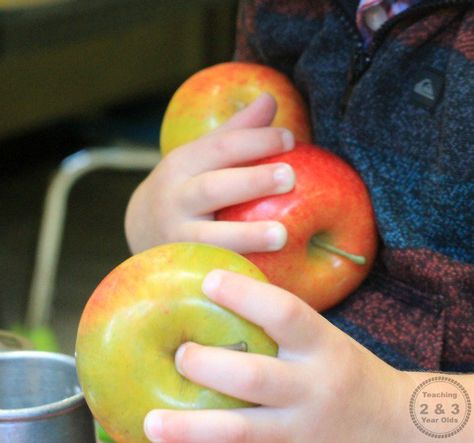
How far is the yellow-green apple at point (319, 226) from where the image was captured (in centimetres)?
80

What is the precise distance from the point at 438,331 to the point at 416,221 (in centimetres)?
10

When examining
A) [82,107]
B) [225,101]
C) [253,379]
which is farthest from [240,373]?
[82,107]

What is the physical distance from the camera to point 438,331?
0.82m

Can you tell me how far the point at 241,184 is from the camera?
80 centimetres

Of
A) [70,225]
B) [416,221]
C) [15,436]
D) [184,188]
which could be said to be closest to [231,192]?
[184,188]

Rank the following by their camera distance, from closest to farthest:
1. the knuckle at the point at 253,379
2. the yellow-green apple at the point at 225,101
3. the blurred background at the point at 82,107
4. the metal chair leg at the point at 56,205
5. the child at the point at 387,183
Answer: the knuckle at the point at 253,379 → the child at the point at 387,183 → the yellow-green apple at the point at 225,101 → the metal chair leg at the point at 56,205 → the blurred background at the point at 82,107

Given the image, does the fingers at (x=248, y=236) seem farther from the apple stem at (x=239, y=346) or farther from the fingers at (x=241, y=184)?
the apple stem at (x=239, y=346)

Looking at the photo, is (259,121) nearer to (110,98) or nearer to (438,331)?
(438,331)

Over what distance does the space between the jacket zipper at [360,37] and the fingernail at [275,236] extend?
0.18m

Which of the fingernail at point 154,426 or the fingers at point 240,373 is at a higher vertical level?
the fingers at point 240,373

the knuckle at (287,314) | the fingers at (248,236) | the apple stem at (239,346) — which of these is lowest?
the fingers at (248,236)

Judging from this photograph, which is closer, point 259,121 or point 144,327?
point 144,327

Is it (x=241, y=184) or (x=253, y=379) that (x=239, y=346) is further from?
(x=241, y=184)

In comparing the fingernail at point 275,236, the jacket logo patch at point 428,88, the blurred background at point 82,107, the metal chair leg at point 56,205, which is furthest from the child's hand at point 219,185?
the blurred background at point 82,107
